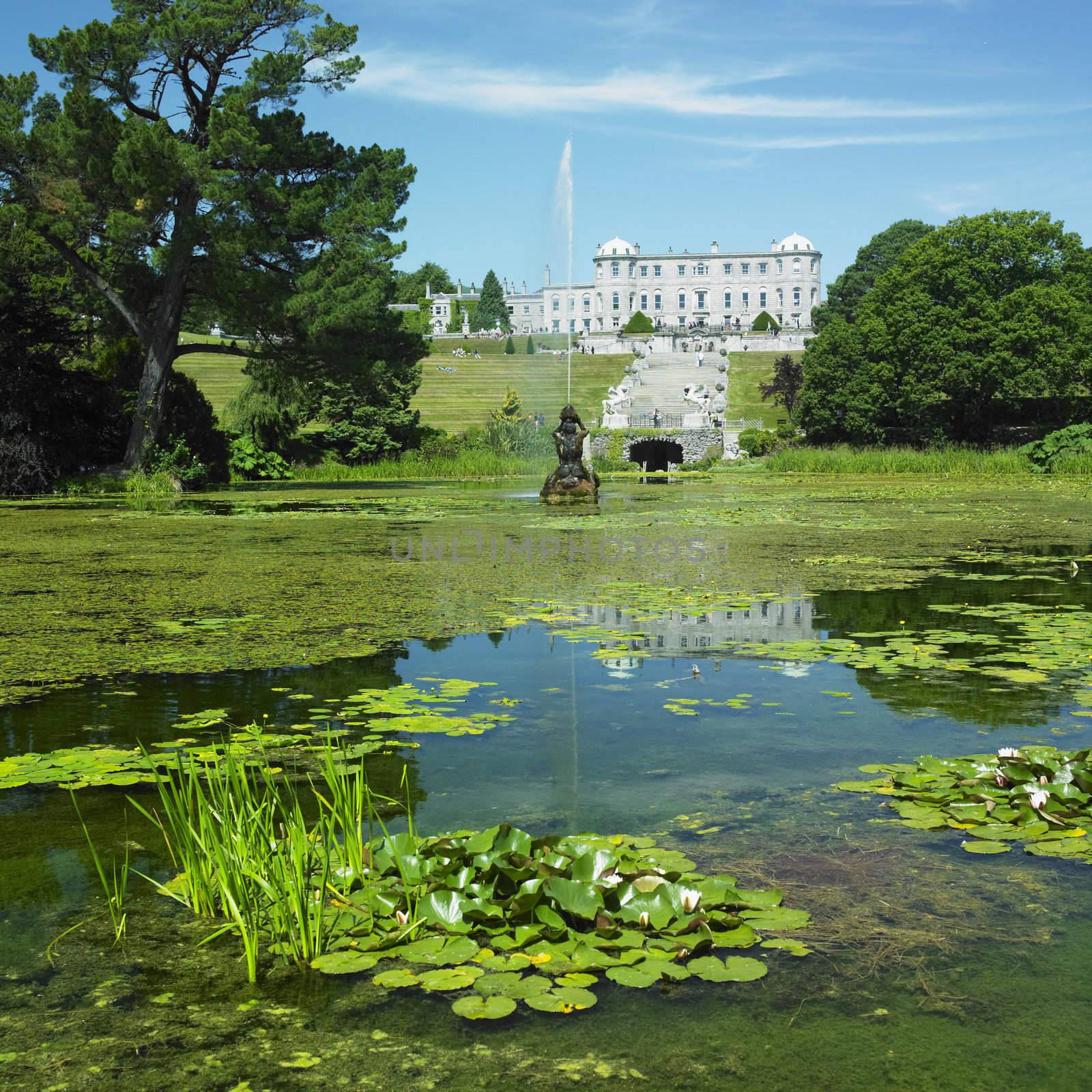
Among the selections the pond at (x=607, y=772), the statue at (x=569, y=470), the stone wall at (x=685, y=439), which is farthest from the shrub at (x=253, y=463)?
the pond at (x=607, y=772)

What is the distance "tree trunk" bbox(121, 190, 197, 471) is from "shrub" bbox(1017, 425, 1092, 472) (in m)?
21.4

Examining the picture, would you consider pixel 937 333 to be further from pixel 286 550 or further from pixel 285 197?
pixel 286 550

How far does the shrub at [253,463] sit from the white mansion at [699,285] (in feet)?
295

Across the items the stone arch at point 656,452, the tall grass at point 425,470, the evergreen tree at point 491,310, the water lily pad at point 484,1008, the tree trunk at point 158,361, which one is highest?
the evergreen tree at point 491,310

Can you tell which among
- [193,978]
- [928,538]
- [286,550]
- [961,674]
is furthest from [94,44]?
[193,978]

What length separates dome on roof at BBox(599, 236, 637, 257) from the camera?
12375cm

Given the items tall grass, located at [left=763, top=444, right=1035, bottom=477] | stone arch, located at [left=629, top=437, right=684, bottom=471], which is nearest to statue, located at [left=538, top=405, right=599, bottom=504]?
tall grass, located at [left=763, top=444, right=1035, bottom=477]

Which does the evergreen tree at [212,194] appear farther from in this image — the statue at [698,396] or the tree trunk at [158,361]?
the statue at [698,396]

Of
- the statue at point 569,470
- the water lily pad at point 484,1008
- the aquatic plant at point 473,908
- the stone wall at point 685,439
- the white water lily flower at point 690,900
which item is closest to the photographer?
the water lily pad at point 484,1008

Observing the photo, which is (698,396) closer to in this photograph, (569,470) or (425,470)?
(425,470)

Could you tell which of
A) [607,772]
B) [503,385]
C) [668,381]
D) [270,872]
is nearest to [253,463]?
[668,381]

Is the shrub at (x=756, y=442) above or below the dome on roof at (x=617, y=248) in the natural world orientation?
below

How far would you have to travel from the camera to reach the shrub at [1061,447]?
29328 mm

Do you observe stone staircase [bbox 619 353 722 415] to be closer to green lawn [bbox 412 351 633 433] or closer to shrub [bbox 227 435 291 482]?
green lawn [bbox 412 351 633 433]
